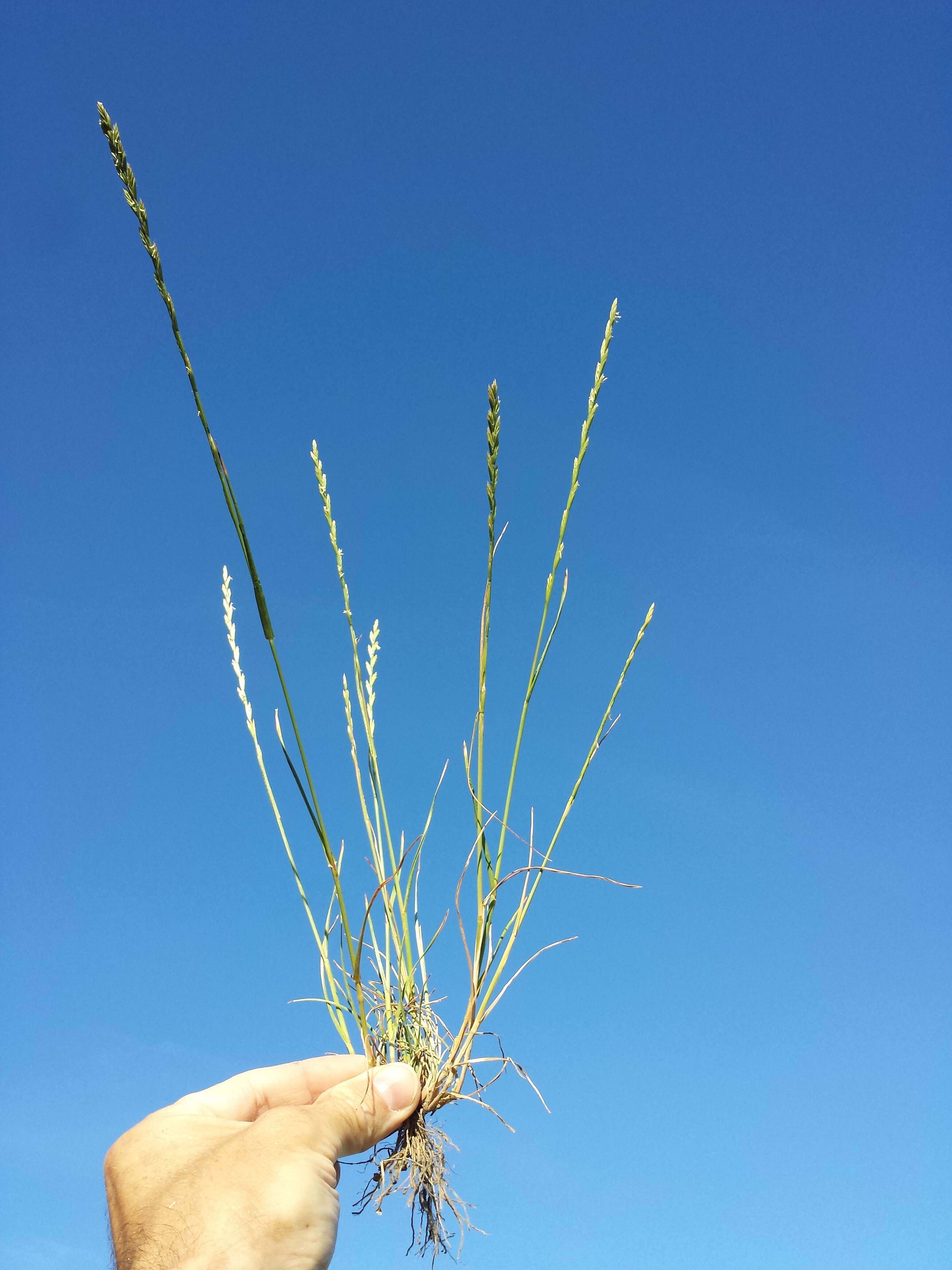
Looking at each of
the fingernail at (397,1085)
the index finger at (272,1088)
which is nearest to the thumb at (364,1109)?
the fingernail at (397,1085)

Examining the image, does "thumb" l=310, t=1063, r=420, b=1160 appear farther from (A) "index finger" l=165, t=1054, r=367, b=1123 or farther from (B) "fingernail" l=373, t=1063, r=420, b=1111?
(A) "index finger" l=165, t=1054, r=367, b=1123

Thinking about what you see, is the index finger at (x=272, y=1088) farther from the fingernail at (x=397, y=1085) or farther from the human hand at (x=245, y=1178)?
Result: the fingernail at (x=397, y=1085)

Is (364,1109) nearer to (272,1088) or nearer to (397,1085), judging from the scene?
(397,1085)

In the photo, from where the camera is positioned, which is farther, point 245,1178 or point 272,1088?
point 272,1088

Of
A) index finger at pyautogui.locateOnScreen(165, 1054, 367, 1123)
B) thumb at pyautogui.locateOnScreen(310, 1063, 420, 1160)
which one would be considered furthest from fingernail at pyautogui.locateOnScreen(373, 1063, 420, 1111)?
index finger at pyautogui.locateOnScreen(165, 1054, 367, 1123)

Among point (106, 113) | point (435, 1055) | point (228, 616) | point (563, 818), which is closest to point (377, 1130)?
point (435, 1055)

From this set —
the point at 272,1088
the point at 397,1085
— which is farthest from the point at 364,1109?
the point at 272,1088

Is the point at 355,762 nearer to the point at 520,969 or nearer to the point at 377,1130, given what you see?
the point at 520,969
